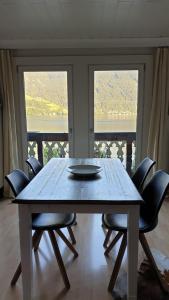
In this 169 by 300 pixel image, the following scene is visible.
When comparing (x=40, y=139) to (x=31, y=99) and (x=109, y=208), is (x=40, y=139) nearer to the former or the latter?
(x=31, y=99)

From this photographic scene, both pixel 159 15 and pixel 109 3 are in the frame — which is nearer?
pixel 109 3

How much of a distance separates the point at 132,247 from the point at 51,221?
2.17 feet

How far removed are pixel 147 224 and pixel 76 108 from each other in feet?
7.61

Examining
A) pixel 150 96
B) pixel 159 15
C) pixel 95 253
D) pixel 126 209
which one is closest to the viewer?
pixel 126 209

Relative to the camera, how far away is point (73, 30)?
304 centimetres

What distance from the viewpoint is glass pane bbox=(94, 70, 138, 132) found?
3.60 meters

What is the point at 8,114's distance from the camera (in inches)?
140

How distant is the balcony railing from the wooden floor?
1.28m

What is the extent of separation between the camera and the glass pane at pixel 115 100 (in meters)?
3.60

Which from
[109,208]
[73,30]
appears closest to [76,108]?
[73,30]

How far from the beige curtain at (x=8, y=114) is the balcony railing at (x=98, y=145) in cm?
30

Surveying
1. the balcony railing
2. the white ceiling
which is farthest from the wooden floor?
the white ceiling

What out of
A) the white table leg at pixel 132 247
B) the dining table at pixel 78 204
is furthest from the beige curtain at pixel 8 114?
the white table leg at pixel 132 247

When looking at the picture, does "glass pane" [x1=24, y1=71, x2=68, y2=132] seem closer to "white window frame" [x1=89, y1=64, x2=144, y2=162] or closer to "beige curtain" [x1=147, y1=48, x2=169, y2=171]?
"white window frame" [x1=89, y1=64, x2=144, y2=162]
